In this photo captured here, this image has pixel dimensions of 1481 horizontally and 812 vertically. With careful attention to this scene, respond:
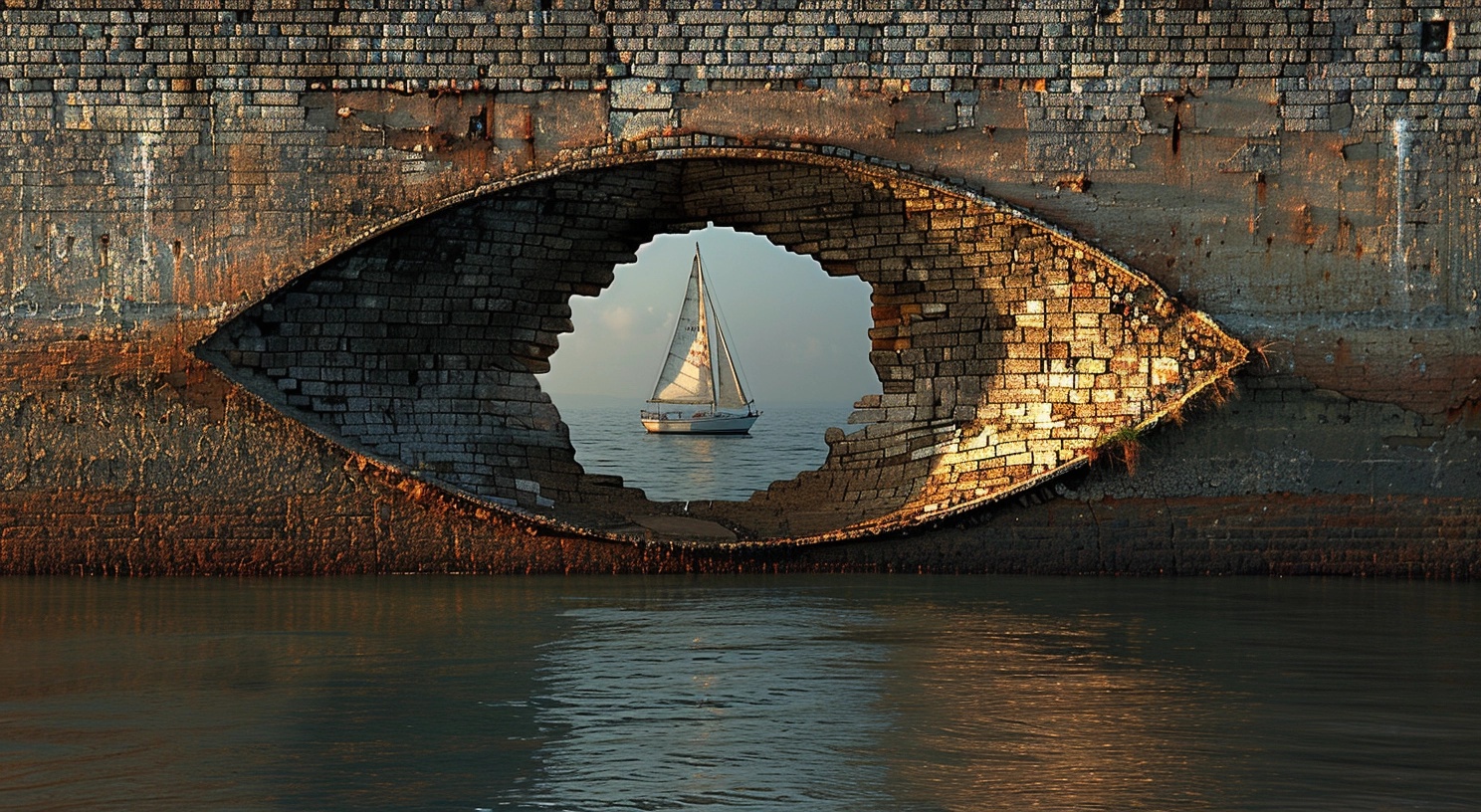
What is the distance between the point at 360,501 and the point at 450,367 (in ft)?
3.05

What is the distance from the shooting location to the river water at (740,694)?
4.37m

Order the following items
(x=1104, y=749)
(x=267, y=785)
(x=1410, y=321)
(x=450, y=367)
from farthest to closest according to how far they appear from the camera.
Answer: (x=450, y=367) → (x=1410, y=321) → (x=1104, y=749) → (x=267, y=785)

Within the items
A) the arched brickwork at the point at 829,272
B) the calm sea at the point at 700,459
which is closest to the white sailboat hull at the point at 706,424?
the calm sea at the point at 700,459

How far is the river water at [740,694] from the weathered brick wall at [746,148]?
0.70 meters

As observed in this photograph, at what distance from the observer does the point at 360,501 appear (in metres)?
7.60

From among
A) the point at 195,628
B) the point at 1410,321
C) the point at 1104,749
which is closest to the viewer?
the point at 1104,749

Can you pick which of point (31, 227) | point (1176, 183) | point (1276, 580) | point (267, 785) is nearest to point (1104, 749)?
point (267, 785)

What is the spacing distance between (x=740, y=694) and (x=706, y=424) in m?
30.3

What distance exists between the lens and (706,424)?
3572cm

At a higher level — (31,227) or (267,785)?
(31,227)

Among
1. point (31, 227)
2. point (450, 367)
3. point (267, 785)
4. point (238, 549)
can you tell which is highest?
point (31, 227)

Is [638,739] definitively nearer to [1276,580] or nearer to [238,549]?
[238,549]

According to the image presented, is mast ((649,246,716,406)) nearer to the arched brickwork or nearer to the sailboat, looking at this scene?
the sailboat

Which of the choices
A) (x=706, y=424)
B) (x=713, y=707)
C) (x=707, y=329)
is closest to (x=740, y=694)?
(x=713, y=707)
